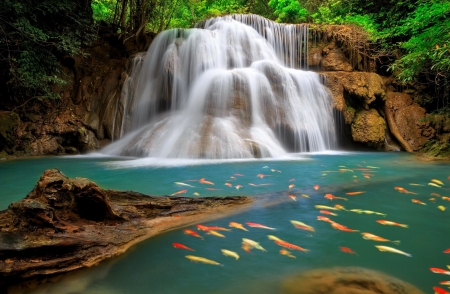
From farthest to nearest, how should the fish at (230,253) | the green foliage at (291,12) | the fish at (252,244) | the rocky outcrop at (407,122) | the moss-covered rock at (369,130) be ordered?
the green foliage at (291,12) < the rocky outcrop at (407,122) < the moss-covered rock at (369,130) < the fish at (252,244) < the fish at (230,253)

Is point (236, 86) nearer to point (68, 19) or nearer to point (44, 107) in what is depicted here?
point (68, 19)

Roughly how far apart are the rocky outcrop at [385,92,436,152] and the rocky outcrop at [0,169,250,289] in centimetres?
1095

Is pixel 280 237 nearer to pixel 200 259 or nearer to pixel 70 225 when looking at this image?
pixel 200 259

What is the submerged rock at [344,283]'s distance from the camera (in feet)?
6.08

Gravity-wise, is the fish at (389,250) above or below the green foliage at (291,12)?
below

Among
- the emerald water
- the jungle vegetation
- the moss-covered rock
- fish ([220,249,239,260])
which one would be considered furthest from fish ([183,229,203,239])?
the moss-covered rock

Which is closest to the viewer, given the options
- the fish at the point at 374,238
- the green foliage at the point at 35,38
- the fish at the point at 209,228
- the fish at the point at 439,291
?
the fish at the point at 439,291

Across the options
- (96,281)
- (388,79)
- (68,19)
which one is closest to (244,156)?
(96,281)

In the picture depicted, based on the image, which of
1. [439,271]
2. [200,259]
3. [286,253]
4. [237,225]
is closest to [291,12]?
[237,225]

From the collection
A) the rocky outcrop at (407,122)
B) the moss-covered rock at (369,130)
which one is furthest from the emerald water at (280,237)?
the rocky outcrop at (407,122)

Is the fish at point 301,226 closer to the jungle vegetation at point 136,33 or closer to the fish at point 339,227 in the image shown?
the fish at point 339,227

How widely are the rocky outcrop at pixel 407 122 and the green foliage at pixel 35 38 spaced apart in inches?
461

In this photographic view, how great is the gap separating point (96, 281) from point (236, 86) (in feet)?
28.7

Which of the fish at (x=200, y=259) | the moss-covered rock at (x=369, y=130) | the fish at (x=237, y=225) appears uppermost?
the moss-covered rock at (x=369, y=130)
